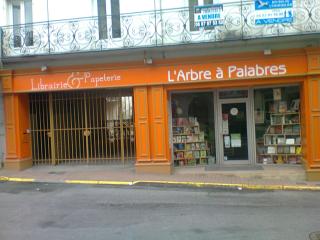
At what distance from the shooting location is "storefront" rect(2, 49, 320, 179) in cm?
1300

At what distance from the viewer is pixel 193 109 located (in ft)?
48.2

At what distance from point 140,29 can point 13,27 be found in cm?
420

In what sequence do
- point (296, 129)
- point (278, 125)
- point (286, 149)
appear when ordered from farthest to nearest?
1. point (278, 125)
2. point (286, 149)
3. point (296, 129)

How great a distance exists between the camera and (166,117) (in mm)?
13773

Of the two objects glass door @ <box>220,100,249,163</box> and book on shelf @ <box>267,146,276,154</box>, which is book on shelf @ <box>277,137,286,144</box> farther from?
glass door @ <box>220,100,249,163</box>

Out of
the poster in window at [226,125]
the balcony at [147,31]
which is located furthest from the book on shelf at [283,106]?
the balcony at [147,31]

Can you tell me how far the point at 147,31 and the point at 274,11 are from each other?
11.9ft

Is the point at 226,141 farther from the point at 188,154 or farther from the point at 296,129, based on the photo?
the point at 296,129

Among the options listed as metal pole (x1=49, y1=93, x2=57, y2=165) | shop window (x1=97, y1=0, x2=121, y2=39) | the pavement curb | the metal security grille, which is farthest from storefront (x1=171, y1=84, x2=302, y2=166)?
metal pole (x1=49, y1=93, x2=57, y2=165)

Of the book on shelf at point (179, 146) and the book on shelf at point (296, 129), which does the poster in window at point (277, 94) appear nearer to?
the book on shelf at point (296, 129)

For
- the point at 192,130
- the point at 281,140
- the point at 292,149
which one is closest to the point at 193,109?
the point at 192,130

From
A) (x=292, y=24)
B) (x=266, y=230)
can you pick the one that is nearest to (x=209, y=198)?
(x=266, y=230)

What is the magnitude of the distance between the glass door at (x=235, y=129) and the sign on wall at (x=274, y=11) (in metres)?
2.81

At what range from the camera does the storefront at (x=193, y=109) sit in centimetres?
1300
